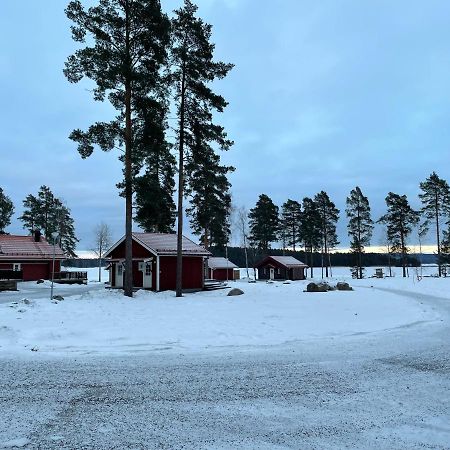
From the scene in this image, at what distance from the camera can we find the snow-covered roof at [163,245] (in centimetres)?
2953

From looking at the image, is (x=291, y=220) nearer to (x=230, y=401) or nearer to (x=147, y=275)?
(x=147, y=275)

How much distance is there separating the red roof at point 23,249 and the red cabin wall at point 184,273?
20.5 metres

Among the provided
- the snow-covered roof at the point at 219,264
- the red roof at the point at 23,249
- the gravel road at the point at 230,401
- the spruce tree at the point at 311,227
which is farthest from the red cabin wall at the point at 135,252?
the spruce tree at the point at 311,227

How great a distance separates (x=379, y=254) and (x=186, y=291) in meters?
127

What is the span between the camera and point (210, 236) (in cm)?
5362

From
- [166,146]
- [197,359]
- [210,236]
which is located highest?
[166,146]

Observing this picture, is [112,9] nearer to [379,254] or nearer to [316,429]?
[316,429]

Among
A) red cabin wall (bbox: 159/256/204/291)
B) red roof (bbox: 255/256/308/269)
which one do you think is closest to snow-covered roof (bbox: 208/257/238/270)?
red roof (bbox: 255/256/308/269)

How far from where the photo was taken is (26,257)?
42562 mm

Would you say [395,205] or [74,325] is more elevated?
[395,205]

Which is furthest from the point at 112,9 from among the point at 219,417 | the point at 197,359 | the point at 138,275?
the point at 219,417

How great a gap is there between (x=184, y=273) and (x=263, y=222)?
38.7 metres

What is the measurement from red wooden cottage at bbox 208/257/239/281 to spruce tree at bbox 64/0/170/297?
116ft

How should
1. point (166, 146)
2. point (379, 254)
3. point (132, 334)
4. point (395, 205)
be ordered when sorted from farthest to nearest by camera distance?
point (379, 254), point (395, 205), point (166, 146), point (132, 334)
